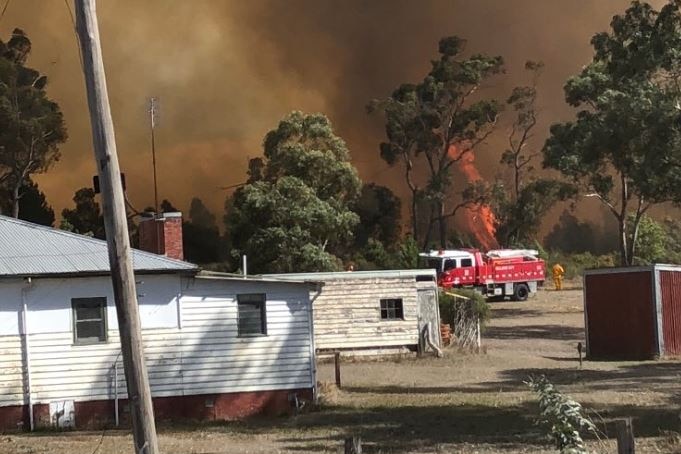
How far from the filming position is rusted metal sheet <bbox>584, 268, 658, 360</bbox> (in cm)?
3238

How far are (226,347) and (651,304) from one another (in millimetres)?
15238

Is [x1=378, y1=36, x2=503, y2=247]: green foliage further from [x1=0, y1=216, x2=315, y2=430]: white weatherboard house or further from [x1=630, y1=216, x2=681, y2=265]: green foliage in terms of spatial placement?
[x1=0, y1=216, x2=315, y2=430]: white weatherboard house

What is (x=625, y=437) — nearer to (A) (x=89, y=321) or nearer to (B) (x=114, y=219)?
(B) (x=114, y=219)

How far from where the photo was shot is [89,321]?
22.1 meters

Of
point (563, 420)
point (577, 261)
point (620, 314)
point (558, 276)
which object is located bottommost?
point (563, 420)

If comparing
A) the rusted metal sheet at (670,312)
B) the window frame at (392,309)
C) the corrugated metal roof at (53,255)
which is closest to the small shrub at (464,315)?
the window frame at (392,309)

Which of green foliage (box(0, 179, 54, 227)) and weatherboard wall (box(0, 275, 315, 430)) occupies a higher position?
green foliage (box(0, 179, 54, 227))

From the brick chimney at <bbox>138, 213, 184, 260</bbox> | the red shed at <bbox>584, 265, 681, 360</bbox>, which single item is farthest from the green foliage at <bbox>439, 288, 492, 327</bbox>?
the brick chimney at <bbox>138, 213, 184, 260</bbox>

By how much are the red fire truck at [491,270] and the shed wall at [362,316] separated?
18.5 metres

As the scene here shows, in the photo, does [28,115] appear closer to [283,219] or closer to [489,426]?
[283,219]

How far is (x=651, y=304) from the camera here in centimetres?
3219

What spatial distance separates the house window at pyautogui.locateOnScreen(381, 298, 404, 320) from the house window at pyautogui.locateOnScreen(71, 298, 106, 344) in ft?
44.5

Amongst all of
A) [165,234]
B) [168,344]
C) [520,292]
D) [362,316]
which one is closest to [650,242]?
[520,292]

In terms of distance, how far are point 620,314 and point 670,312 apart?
1.74m
